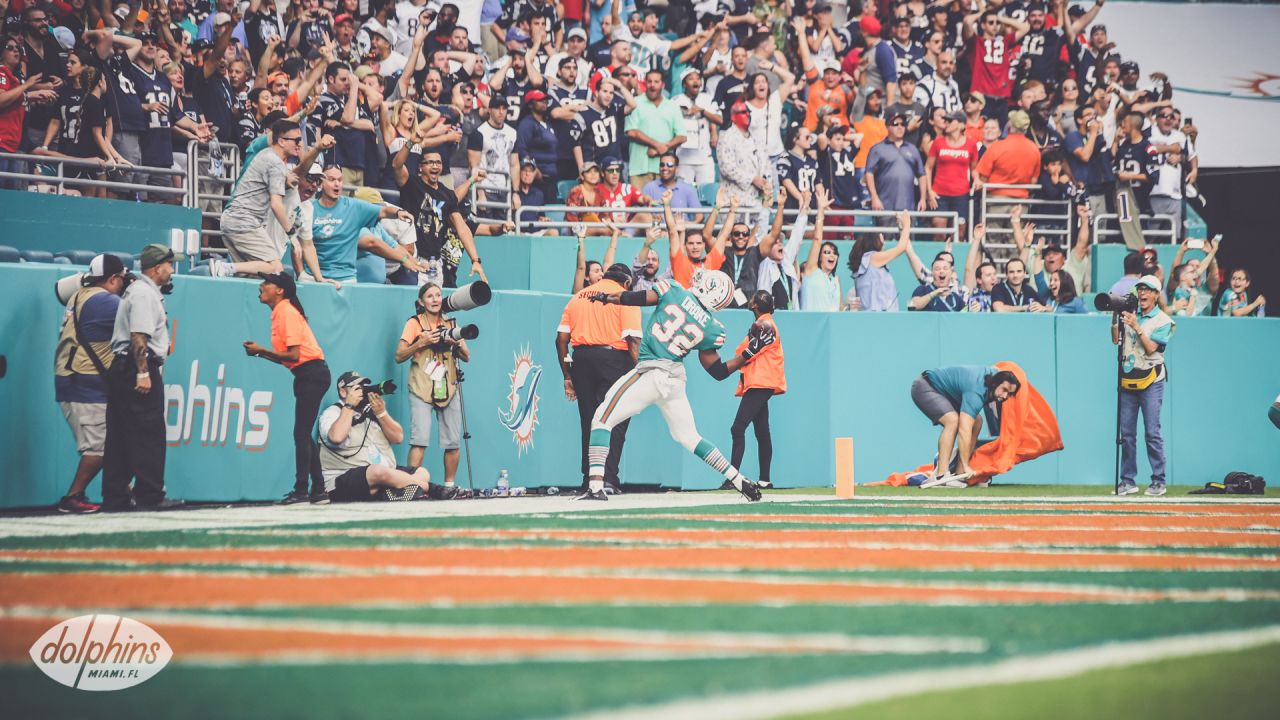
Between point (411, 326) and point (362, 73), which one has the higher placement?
point (362, 73)

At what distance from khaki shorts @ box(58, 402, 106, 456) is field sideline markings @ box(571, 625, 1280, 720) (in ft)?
26.9

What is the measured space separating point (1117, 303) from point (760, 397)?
3.71m

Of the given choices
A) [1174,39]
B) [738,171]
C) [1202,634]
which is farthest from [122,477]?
[1174,39]

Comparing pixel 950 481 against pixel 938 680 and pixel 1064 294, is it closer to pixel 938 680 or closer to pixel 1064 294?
pixel 1064 294

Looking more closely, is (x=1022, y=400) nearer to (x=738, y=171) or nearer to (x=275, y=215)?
(x=738, y=171)

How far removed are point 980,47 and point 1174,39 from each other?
3272 millimetres

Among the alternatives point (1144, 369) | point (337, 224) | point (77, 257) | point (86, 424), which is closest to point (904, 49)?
point (1144, 369)

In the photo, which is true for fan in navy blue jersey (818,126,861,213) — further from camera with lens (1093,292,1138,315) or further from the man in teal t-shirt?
the man in teal t-shirt

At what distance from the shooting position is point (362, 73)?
16453mm

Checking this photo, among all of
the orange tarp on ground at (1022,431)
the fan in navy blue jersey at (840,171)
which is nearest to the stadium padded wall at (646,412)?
the orange tarp on ground at (1022,431)

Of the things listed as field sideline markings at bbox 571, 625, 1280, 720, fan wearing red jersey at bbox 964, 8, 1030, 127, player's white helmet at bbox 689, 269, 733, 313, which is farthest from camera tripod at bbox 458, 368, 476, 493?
fan wearing red jersey at bbox 964, 8, 1030, 127

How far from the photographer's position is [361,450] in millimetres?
12109

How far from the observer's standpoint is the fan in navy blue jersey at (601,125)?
17938mm

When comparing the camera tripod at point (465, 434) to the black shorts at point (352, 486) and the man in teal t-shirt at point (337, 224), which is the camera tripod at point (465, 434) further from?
the man in teal t-shirt at point (337, 224)
